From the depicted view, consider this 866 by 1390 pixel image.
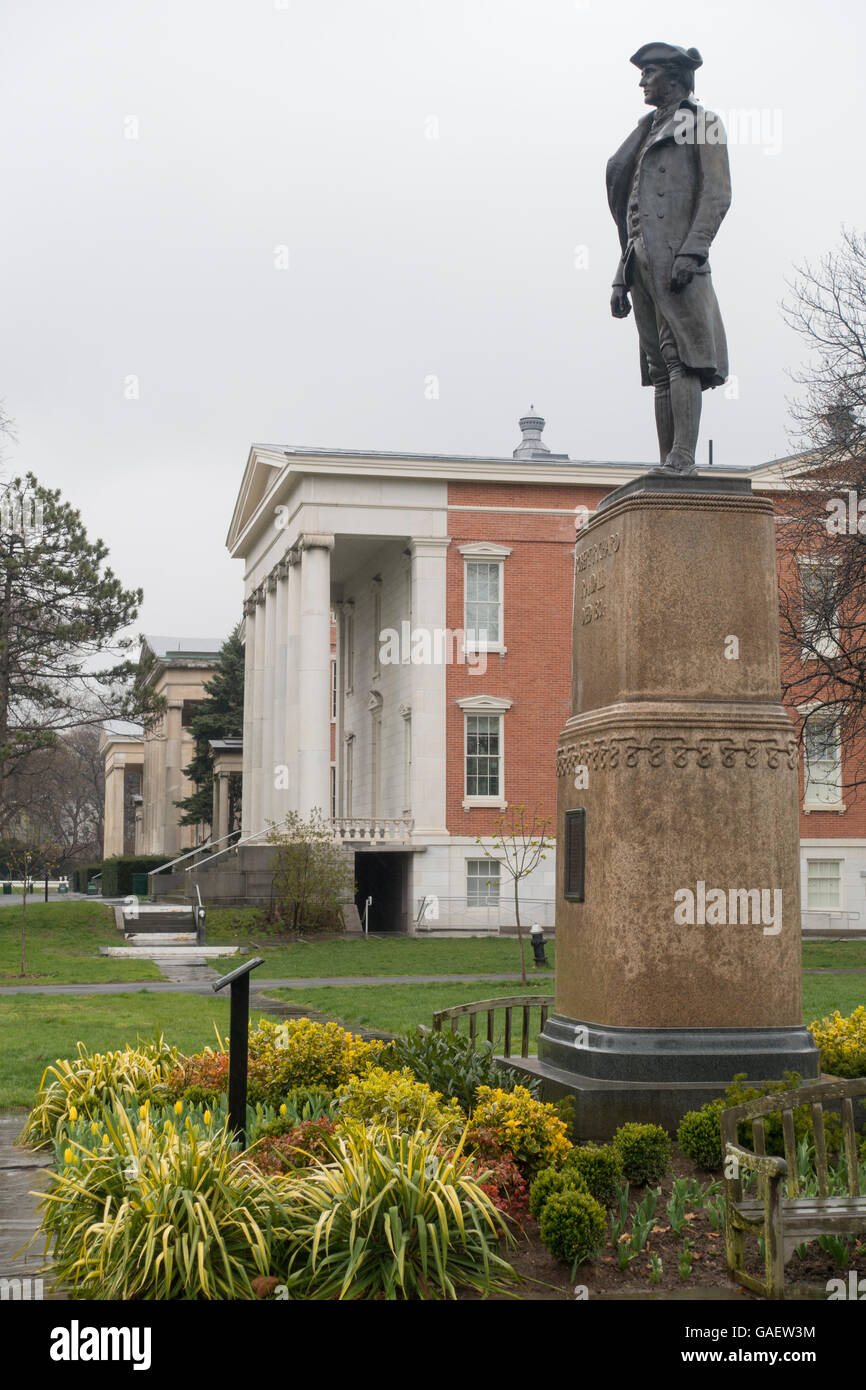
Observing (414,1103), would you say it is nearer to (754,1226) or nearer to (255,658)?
(754,1226)

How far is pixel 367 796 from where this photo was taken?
162 ft

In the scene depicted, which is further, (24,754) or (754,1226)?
(24,754)

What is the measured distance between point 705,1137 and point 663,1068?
789 millimetres

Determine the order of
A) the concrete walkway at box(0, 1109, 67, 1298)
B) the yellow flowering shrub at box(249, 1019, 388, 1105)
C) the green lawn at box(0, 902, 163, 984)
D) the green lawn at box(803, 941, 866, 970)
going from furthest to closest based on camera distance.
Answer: the green lawn at box(803, 941, 866, 970) → the green lawn at box(0, 902, 163, 984) → the yellow flowering shrub at box(249, 1019, 388, 1105) → the concrete walkway at box(0, 1109, 67, 1298)

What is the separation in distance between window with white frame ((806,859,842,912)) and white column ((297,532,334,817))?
14.1 meters

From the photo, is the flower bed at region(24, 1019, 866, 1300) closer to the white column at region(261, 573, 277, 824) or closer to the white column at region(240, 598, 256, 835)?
the white column at region(261, 573, 277, 824)

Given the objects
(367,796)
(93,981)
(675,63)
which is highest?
(675,63)

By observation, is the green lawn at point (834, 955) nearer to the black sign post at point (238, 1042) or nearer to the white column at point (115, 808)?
the black sign post at point (238, 1042)

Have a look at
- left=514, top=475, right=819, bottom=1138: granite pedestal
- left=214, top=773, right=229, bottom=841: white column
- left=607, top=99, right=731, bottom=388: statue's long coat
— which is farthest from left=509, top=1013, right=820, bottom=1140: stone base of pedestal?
left=214, top=773, right=229, bottom=841: white column

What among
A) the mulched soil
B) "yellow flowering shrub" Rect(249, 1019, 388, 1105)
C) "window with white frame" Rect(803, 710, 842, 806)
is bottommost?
the mulched soil

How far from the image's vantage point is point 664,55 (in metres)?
9.25

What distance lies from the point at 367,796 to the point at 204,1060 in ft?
131

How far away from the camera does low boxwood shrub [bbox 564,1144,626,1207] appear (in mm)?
6781

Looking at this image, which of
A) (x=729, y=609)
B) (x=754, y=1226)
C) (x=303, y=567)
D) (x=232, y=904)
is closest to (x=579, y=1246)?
(x=754, y=1226)
